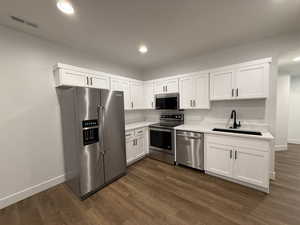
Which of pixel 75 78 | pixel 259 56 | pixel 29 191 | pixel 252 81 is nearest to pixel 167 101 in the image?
pixel 252 81

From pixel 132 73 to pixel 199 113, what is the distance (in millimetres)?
2589

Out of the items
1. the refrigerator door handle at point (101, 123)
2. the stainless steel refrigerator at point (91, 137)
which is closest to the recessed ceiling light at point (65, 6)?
the stainless steel refrigerator at point (91, 137)

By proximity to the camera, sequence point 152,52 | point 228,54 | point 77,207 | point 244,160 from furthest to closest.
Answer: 1. point 152,52
2. point 228,54
3. point 244,160
4. point 77,207

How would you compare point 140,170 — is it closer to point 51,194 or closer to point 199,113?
point 51,194

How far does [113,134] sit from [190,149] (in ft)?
5.95

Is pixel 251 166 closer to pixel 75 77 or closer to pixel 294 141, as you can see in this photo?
pixel 75 77

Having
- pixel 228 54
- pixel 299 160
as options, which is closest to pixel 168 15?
pixel 228 54

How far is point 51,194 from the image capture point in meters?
2.27

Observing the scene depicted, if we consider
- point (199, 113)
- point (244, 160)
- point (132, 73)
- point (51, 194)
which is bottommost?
point (51, 194)

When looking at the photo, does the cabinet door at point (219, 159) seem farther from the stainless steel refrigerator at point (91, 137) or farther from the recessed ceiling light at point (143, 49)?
the recessed ceiling light at point (143, 49)

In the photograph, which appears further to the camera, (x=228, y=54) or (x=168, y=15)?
(x=228, y=54)

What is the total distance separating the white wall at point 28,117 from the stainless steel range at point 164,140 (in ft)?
7.33

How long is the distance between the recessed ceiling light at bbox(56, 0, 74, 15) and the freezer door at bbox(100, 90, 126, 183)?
1.21m

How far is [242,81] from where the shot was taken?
2531 mm
